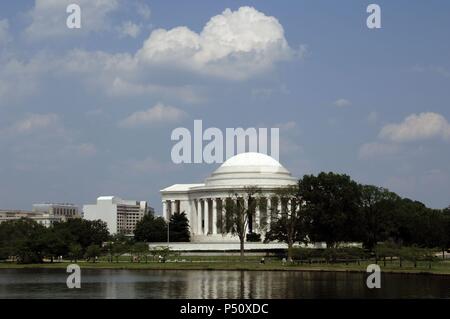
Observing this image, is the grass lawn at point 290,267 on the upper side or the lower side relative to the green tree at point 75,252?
lower

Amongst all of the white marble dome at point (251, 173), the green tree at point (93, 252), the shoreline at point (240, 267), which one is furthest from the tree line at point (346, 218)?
the white marble dome at point (251, 173)

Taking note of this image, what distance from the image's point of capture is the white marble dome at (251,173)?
158 m

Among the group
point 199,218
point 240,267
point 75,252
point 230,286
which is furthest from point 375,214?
point 230,286

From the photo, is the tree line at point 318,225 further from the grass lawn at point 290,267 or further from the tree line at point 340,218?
the grass lawn at point 290,267

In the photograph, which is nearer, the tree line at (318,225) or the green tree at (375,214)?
the tree line at (318,225)

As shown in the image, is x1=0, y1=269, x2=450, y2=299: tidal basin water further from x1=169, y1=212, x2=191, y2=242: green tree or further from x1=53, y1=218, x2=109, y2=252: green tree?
x1=169, y1=212, x2=191, y2=242: green tree

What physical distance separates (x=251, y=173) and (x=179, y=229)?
17071 millimetres

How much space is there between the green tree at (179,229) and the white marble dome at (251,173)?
964 cm

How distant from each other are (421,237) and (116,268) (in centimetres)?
4734

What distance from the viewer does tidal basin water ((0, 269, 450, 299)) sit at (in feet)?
179

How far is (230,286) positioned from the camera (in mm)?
61438
